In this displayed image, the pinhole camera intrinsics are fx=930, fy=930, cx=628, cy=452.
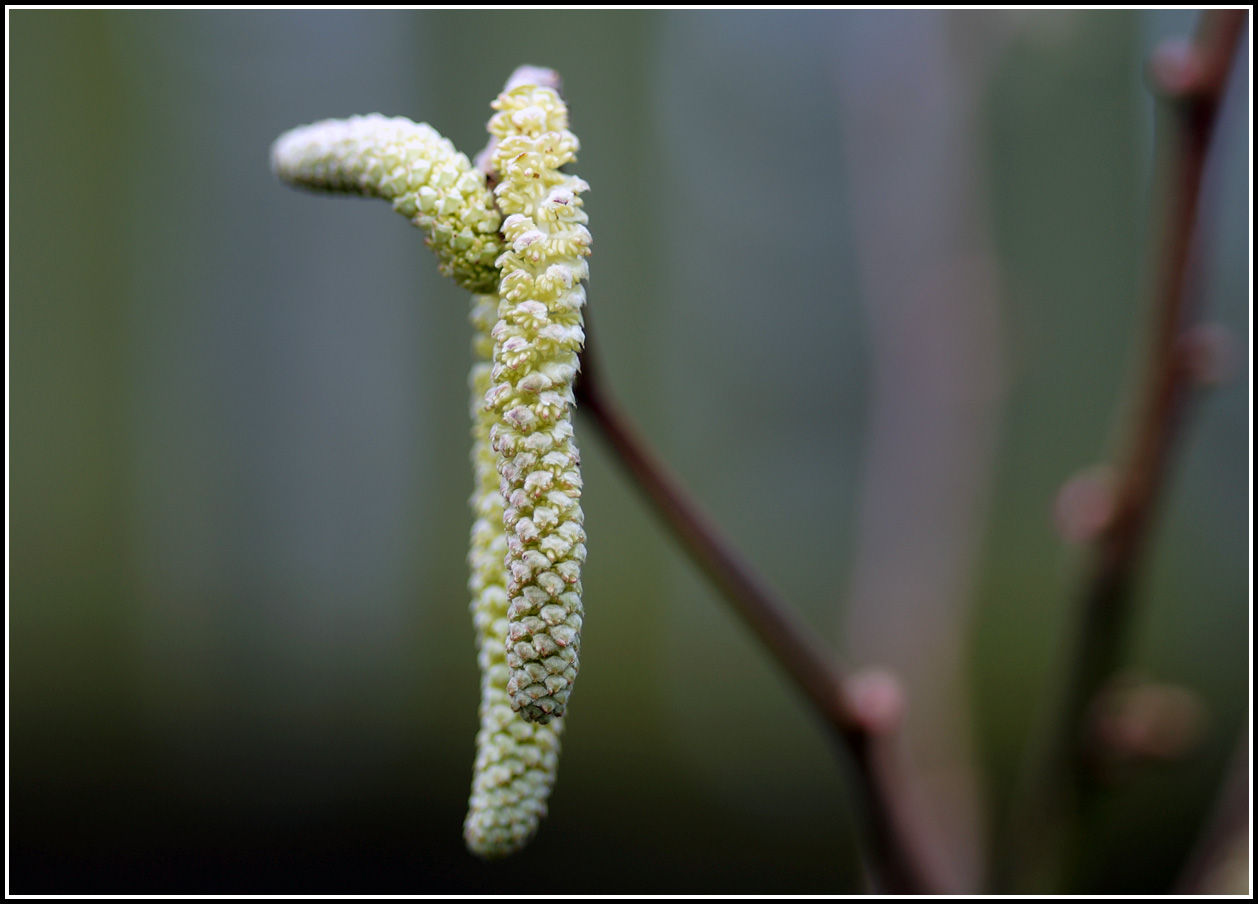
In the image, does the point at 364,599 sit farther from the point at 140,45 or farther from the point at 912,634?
the point at 912,634

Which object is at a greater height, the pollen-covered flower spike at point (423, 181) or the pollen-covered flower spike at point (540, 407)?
the pollen-covered flower spike at point (423, 181)

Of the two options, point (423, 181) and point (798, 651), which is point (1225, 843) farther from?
point (423, 181)

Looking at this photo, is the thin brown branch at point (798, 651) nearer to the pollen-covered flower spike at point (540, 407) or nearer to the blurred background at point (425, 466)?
the pollen-covered flower spike at point (540, 407)

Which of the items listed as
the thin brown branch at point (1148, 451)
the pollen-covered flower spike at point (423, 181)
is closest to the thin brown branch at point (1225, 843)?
the thin brown branch at point (1148, 451)

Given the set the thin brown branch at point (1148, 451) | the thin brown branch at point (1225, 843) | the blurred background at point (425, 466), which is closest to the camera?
the thin brown branch at point (1148, 451)

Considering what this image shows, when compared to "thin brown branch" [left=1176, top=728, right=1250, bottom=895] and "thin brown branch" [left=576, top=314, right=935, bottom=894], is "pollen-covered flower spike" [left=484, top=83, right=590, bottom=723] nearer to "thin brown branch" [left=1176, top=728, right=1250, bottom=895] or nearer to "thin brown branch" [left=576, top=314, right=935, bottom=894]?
"thin brown branch" [left=576, top=314, right=935, bottom=894]

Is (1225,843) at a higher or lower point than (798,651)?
lower

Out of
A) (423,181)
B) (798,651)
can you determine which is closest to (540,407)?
(423,181)
